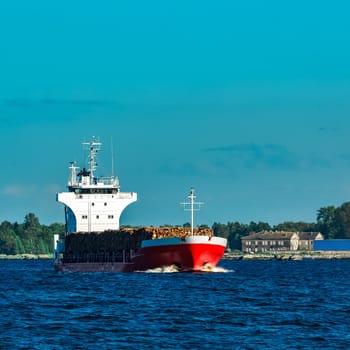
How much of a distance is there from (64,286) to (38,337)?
36432 millimetres

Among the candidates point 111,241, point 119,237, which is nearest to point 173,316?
point 119,237

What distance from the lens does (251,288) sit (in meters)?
81.9

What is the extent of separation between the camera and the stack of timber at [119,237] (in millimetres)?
100125

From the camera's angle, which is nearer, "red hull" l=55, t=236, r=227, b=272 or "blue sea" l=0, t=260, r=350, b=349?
"blue sea" l=0, t=260, r=350, b=349

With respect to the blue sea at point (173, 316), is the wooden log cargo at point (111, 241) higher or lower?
higher

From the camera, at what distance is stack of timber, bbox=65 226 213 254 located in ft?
328

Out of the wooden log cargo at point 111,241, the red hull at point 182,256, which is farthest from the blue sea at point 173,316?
the wooden log cargo at point 111,241

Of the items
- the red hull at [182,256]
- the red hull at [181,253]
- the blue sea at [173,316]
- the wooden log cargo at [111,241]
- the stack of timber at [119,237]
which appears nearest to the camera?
the blue sea at [173,316]

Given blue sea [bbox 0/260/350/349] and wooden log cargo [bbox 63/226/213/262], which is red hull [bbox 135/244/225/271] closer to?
wooden log cargo [bbox 63/226/213/262]

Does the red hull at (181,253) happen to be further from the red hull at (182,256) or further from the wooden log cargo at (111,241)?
the wooden log cargo at (111,241)

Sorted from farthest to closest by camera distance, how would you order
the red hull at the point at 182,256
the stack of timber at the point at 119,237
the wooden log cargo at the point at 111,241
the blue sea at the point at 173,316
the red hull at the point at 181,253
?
the wooden log cargo at the point at 111,241
the stack of timber at the point at 119,237
the red hull at the point at 182,256
the red hull at the point at 181,253
the blue sea at the point at 173,316

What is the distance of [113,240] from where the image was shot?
107 m

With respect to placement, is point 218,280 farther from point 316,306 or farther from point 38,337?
point 38,337

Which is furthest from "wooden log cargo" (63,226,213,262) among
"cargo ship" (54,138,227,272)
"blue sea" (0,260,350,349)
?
"blue sea" (0,260,350,349)
